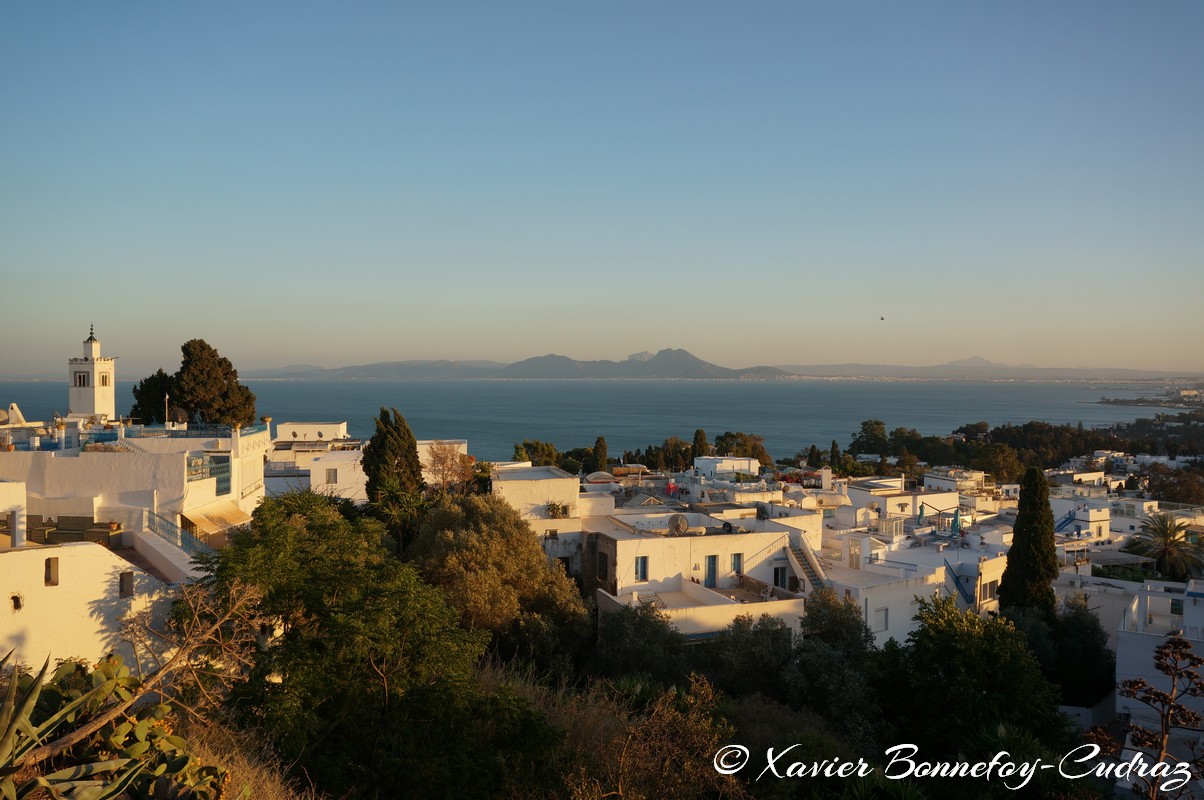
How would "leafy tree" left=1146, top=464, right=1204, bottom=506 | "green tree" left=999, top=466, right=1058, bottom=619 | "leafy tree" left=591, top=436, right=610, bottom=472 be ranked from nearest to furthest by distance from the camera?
"green tree" left=999, top=466, right=1058, bottom=619 → "leafy tree" left=1146, top=464, right=1204, bottom=506 → "leafy tree" left=591, top=436, right=610, bottom=472

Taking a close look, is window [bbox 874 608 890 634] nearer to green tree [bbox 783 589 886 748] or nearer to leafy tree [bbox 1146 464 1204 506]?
green tree [bbox 783 589 886 748]

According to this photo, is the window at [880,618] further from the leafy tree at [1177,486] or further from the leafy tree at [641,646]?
the leafy tree at [1177,486]

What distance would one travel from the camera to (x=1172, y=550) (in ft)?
95.2

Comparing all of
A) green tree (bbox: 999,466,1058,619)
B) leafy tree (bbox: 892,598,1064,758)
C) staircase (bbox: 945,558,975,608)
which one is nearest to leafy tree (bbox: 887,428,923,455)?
green tree (bbox: 999,466,1058,619)

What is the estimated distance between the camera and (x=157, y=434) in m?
20.9

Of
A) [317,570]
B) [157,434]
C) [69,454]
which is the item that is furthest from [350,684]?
[157,434]

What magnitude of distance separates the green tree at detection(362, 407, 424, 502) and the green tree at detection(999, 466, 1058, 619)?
1665 centimetres

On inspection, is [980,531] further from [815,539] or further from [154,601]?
[154,601]

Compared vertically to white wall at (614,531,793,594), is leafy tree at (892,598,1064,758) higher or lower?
lower

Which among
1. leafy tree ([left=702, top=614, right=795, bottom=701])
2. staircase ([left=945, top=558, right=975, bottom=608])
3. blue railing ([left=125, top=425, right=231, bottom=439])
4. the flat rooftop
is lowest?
staircase ([left=945, top=558, right=975, bottom=608])

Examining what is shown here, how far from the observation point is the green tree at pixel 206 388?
25531mm

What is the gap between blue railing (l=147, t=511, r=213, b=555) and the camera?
1423 centimetres

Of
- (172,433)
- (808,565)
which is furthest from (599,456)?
(172,433)

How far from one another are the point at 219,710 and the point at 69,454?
9425 mm
